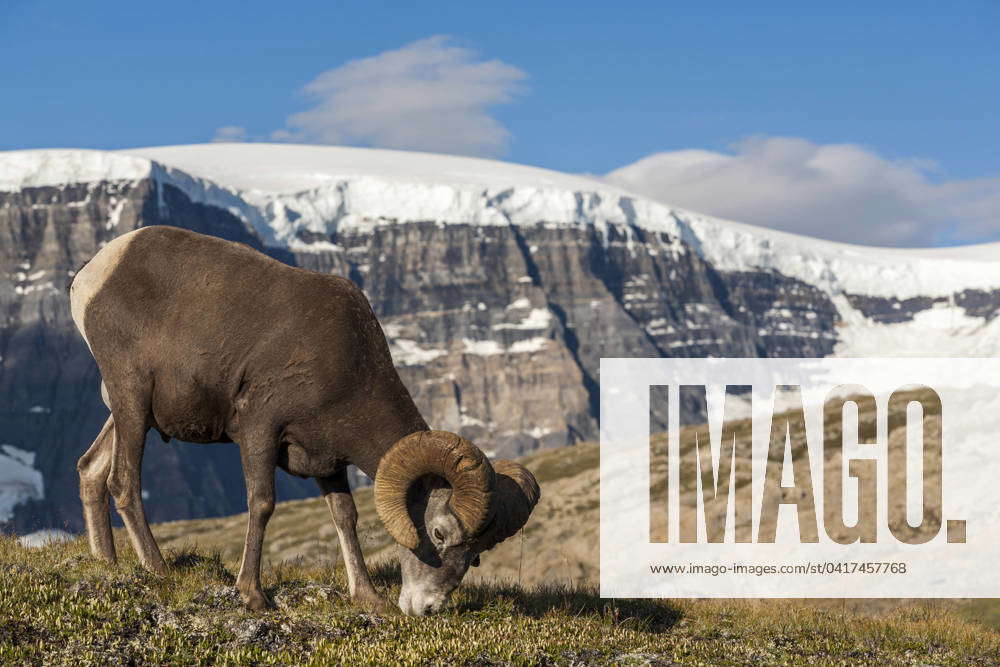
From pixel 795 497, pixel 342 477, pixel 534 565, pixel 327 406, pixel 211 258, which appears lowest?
pixel 534 565

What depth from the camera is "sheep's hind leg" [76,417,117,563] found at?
16.4m

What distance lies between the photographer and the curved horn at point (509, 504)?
14.4 meters

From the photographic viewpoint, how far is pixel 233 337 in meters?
15.1

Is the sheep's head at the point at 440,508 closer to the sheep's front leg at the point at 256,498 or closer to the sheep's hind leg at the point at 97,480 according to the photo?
the sheep's front leg at the point at 256,498

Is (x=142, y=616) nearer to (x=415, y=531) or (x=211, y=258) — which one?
(x=415, y=531)

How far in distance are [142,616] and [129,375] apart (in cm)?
392

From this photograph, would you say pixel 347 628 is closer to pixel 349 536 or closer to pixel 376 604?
pixel 376 604

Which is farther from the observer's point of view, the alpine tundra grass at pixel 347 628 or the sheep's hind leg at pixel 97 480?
the sheep's hind leg at pixel 97 480

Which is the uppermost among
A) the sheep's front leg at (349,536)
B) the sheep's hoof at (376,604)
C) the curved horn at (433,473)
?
the curved horn at (433,473)

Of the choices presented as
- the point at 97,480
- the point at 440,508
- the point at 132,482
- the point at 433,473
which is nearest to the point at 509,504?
the point at 440,508

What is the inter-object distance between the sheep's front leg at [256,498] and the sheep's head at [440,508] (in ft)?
5.35

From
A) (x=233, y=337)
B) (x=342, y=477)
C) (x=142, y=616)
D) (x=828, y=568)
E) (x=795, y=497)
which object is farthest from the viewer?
(x=795, y=497)

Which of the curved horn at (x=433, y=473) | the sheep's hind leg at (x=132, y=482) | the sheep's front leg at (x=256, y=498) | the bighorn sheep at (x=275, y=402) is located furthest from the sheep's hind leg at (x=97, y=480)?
the curved horn at (x=433, y=473)

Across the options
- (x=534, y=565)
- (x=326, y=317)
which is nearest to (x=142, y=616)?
(x=326, y=317)
